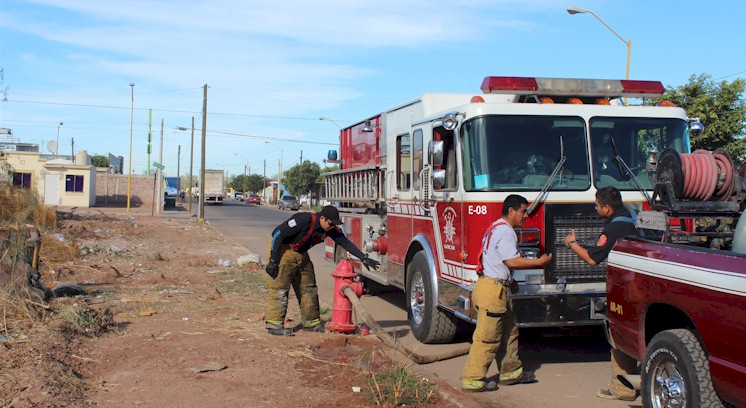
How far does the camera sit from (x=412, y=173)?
8797mm

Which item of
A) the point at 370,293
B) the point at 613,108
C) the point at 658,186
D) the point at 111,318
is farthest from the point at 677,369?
the point at 370,293

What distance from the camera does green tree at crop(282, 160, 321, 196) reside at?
7994 cm

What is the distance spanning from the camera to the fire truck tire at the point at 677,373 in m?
4.25

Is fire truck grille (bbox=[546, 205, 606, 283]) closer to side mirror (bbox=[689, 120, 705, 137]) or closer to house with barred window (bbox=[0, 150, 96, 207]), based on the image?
side mirror (bbox=[689, 120, 705, 137])

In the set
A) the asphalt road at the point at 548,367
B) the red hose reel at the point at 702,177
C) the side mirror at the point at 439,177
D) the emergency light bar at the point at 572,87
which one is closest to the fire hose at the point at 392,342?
the asphalt road at the point at 548,367

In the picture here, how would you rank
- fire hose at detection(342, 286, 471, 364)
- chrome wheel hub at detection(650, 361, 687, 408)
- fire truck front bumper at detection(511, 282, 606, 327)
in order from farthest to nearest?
fire hose at detection(342, 286, 471, 364) → fire truck front bumper at detection(511, 282, 606, 327) → chrome wheel hub at detection(650, 361, 687, 408)

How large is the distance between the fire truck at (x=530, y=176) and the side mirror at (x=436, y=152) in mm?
12

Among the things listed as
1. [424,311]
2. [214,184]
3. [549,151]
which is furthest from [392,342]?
[214,184]

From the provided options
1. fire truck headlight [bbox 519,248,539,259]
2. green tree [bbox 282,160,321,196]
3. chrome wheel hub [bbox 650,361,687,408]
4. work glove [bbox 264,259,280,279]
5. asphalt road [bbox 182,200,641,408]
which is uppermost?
green tree [bbox 282,160,321,196]

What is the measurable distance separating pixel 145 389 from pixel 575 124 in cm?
493

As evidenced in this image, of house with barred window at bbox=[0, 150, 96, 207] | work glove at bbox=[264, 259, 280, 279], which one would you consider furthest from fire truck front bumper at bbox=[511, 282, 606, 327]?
house with barred window at bbox=[0, 150, 96, 207]

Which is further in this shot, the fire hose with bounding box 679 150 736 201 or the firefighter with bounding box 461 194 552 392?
the firefighter with bounding box 461 194 552 392

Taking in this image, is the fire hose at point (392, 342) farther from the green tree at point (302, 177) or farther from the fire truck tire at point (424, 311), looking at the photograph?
the green tree at point (302, 177)

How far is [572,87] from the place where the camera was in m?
7.80
